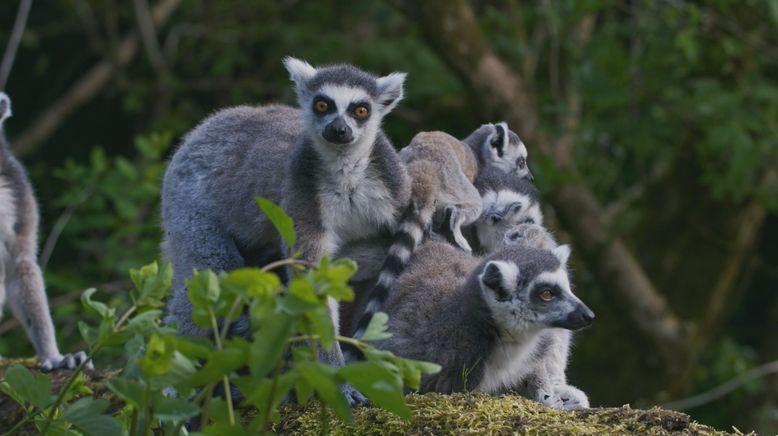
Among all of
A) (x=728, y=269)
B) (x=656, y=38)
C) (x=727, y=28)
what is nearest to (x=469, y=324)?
(x=656, y=38)

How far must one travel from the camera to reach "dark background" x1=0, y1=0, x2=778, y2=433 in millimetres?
8977

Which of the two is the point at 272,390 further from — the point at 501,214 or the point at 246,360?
the point at 501,214

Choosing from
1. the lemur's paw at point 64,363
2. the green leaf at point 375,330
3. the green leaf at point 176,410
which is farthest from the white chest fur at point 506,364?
the lemur's paw at point 64,363

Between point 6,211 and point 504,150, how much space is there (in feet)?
9.95

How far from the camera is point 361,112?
5.19 m

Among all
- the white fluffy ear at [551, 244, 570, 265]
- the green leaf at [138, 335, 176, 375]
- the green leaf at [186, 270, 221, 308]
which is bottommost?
the green leaf at [138, 335, 176, 375]

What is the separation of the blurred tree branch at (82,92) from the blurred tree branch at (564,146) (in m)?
3.28

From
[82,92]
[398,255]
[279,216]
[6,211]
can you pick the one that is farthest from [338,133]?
[82,92]

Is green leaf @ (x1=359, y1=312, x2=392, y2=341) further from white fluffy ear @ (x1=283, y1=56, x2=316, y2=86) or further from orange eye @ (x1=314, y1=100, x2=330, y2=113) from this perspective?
white fluffy ear @ (x1=283, y1=56, x2=316, y2=86)

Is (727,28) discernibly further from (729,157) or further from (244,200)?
(244,200)

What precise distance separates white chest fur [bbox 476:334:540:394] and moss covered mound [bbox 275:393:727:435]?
52cm

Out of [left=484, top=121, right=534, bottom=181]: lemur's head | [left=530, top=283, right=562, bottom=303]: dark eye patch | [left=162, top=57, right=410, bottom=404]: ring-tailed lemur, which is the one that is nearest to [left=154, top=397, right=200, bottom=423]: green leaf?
[left=162, top=57, right=410, bottom=404]: ring-tailed lemur

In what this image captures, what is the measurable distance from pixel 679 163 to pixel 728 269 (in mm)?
1256

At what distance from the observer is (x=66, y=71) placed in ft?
41.5
